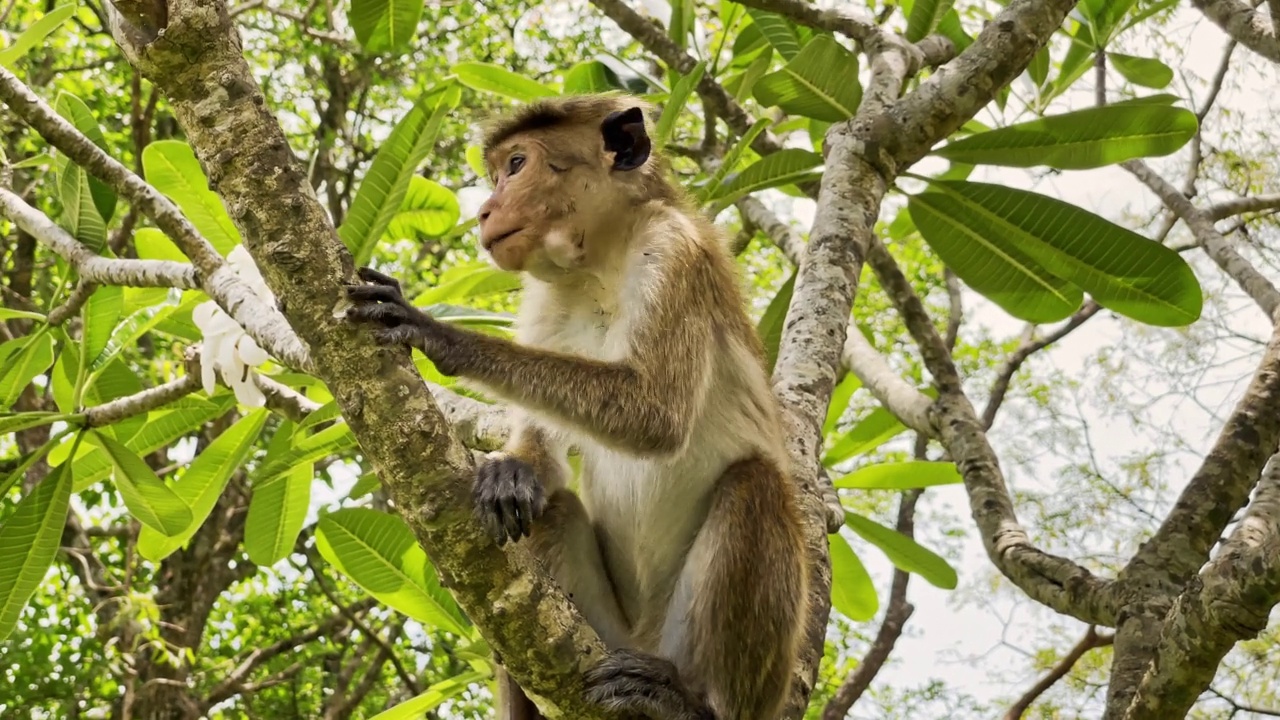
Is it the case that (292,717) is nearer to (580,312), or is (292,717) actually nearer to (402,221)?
(402,221)

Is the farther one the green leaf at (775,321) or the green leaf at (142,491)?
the green leaf at (775,321)

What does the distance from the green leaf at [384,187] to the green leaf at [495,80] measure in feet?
4.88

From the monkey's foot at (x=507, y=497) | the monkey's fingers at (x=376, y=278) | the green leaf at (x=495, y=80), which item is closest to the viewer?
the monkey's foot at (x=507, y=497)

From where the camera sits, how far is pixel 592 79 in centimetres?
564

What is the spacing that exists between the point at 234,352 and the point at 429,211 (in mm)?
1226

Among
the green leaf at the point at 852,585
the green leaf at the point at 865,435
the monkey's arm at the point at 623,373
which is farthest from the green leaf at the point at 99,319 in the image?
the green leaf at the point at 852,585

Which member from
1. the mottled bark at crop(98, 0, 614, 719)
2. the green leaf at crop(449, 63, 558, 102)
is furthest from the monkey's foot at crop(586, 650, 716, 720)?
the green leaf at crop(449, 63, 558, 102)

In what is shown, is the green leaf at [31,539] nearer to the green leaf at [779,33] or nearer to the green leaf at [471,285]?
the green leaf at [471,285]

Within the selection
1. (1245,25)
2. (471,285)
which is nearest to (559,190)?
(471,285)

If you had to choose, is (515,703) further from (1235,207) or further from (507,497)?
(1235,207)

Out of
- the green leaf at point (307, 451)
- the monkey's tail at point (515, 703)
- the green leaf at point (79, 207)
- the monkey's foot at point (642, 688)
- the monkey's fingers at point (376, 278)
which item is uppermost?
the green leaf at point (79, 207)

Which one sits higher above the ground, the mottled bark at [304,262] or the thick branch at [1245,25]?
the thick branch at [1245,25]

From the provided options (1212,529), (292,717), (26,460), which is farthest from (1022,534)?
(292,717)

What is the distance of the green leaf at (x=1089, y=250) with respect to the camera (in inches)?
176
